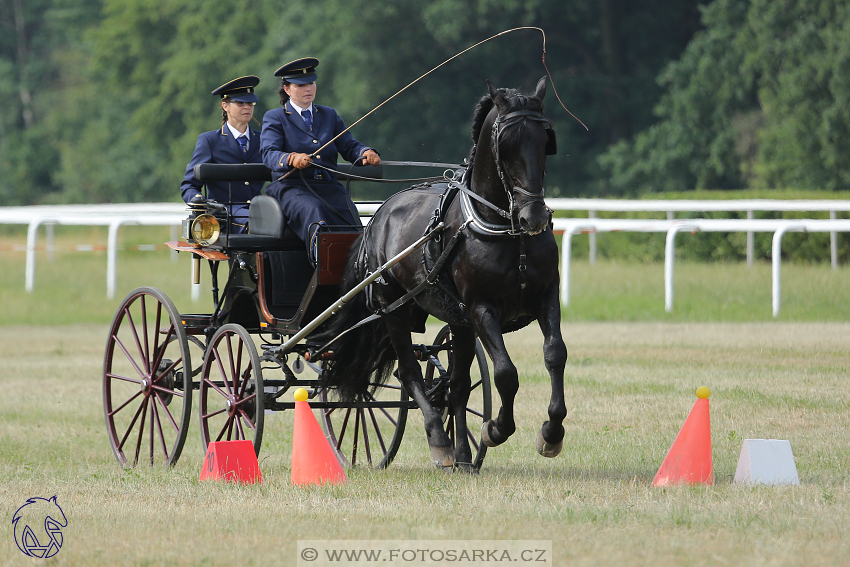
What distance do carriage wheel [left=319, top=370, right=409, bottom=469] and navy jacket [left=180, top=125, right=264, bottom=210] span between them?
138cm

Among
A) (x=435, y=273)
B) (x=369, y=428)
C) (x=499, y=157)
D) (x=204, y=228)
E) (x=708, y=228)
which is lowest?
(x=369, y=428)

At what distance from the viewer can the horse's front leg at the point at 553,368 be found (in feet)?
18.4

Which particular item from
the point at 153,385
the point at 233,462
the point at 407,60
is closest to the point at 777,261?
the point at 153,385

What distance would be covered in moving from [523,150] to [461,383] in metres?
1.70

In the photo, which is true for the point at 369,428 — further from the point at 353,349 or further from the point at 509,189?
the point at 509,189

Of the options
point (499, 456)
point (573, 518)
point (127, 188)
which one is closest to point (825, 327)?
point (499, 456)

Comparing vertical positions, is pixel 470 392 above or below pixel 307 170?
below

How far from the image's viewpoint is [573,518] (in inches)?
197

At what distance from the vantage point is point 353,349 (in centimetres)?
693

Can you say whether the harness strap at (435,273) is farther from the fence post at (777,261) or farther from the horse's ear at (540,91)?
the fence post at (777,261)

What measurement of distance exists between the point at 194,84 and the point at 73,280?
17.8 meters

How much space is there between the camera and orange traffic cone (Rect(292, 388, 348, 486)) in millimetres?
6102

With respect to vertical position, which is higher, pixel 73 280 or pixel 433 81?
pixel 433 81

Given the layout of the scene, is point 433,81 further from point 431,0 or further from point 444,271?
point 444,271
